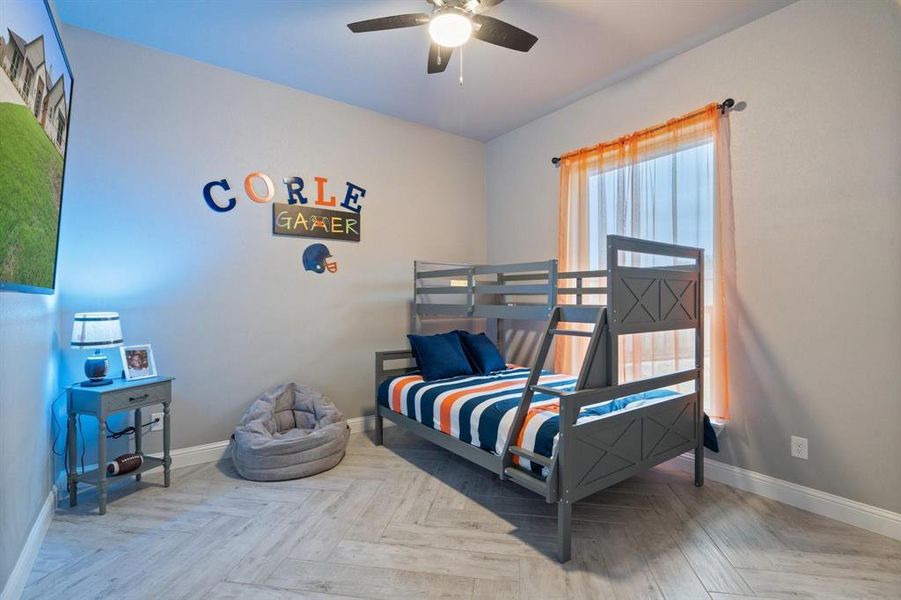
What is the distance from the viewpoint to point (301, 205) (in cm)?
342

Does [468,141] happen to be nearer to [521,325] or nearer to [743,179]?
[521,325]

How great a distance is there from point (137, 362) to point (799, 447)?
154 inches

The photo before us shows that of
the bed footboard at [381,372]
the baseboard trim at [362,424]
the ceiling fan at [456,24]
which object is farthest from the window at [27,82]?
the baseboard trim at [362,424]

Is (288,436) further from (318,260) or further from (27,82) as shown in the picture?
(27,82)

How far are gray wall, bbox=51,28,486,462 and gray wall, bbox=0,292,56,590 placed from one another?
533mm

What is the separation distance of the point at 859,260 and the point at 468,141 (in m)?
3.31

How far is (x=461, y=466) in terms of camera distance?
2963mm

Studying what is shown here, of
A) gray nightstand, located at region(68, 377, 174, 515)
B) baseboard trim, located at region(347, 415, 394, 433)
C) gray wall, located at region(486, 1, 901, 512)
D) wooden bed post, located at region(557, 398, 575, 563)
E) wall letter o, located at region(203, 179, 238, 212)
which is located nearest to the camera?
wooden bed post, located at region(557, 398, 575, 563)

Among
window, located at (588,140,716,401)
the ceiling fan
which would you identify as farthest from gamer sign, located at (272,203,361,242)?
window, located at (588,140,716,401)

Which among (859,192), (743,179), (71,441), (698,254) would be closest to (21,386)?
(71,441)

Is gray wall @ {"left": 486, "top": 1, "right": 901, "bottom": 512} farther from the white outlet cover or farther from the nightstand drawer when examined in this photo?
the white outlet cover

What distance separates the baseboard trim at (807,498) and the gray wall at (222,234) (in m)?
2.65

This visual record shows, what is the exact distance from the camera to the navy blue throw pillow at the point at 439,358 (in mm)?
3256

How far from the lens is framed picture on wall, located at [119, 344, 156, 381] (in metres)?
2.53
